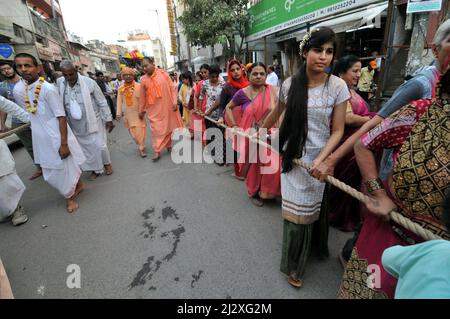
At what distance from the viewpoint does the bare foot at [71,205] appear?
326 cm

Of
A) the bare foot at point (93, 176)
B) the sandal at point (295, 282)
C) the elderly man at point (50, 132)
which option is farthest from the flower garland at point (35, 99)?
the sandal at point (295, 282)

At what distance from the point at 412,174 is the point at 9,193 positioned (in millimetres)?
3760

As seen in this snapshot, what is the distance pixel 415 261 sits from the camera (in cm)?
78

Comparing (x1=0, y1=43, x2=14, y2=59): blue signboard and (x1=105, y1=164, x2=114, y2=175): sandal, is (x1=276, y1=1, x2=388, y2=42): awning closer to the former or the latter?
(x1=105, y1=164, x2=114, y2=175): sandal

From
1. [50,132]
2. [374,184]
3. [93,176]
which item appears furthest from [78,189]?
[374,184]

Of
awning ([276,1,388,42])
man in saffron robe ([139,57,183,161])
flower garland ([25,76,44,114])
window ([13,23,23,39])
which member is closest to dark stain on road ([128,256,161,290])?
flower garland ([25,76,44,114])

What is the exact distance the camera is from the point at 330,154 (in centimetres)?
165

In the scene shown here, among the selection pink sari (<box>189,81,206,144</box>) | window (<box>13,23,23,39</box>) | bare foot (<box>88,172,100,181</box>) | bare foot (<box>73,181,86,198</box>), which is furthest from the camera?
window (<box>13,23,23,39</box>)

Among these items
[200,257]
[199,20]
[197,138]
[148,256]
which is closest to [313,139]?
[200,257]

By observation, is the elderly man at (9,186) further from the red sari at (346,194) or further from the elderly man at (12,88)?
the red sari at (346,194)

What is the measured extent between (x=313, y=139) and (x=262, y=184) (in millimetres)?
1506

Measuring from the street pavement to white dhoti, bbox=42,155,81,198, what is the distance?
0.28 metres

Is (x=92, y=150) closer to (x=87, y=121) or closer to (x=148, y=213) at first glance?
(x=87, y=121)

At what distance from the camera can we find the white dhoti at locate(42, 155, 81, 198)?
323 cm
